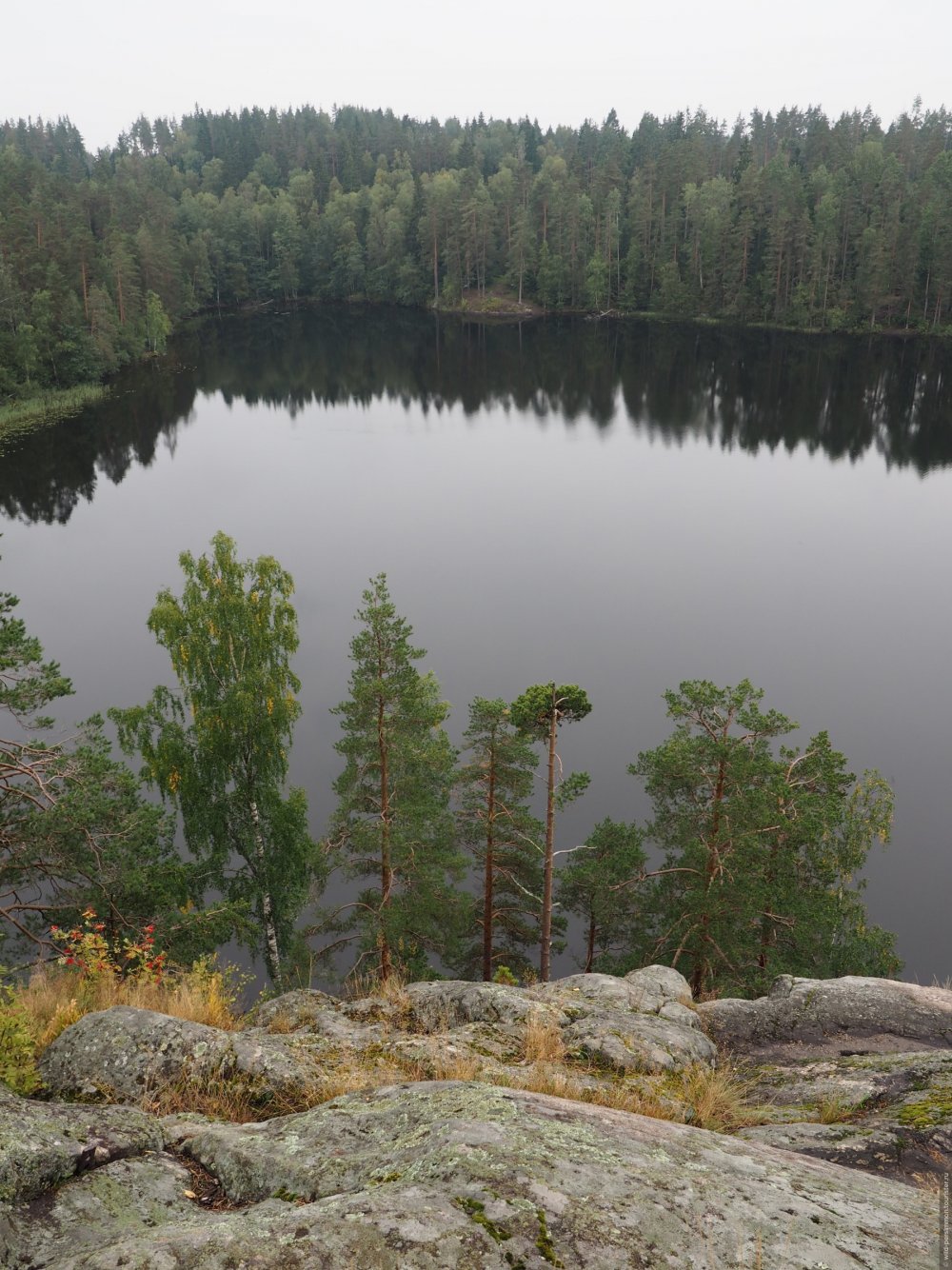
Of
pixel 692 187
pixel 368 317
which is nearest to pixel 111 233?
pixel 368 317

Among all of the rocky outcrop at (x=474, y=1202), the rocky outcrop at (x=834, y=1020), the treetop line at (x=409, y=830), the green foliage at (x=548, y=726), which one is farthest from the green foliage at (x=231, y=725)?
the rocky outcrop at (x=474, y=1202)

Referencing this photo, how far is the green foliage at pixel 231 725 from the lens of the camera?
79.3ft

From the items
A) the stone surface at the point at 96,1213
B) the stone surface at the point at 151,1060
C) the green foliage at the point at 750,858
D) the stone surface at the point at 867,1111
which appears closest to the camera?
the stone surface at the point at 96,1213

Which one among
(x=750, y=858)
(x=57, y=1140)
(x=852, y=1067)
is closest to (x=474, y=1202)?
(x=57, y=1140)

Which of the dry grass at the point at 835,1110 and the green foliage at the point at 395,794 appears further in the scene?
the green foliage at the point at 395,794

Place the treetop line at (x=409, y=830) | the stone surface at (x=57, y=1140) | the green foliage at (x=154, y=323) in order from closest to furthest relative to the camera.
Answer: the stone surface at (x=57, y=1140), the treetop line at (x=409, y=830), the green foliage at (x=154, y=323)

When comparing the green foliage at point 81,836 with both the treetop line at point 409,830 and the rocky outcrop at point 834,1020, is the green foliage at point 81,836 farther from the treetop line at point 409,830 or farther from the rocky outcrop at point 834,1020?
the rocky outcrop at point 834,1020

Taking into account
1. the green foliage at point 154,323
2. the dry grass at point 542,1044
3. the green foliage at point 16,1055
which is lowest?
the dry grass at point 542,1044

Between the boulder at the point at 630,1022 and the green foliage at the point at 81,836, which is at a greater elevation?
the boulder at the point at 630,1022

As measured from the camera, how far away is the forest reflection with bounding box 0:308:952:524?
7675cm

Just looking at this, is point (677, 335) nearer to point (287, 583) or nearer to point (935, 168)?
point (935, 168)

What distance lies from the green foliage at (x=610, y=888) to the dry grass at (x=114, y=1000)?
14.7 metres

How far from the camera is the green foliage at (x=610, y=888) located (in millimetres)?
22859

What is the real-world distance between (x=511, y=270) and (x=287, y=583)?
14074 centimetres
